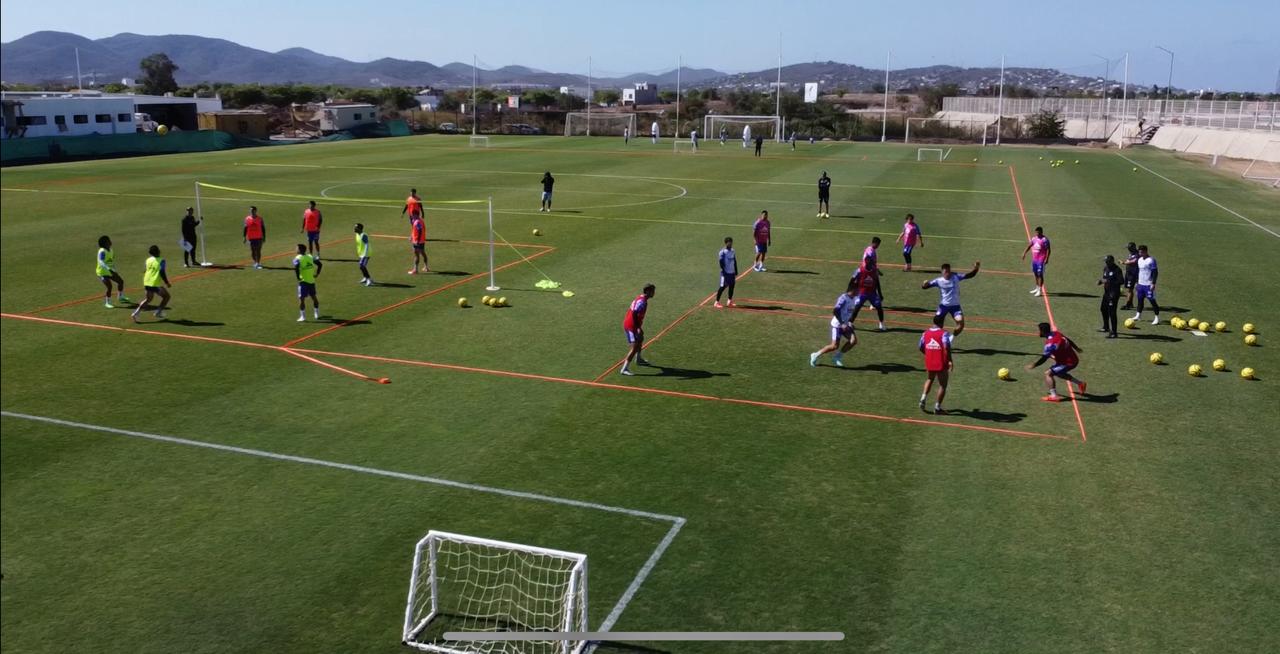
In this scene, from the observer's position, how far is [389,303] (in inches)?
982

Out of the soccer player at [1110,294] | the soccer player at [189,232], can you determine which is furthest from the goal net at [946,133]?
the soccer player at [189,232]

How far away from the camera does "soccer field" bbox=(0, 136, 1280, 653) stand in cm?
1084

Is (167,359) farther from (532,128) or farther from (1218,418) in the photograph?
(532,128)

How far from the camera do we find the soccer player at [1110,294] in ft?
71.9

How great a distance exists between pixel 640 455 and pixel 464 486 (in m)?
2.83

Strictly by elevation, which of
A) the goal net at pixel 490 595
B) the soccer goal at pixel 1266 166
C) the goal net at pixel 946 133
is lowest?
the goal net at pixel 490 595

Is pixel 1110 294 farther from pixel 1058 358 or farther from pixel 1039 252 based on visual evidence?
pixel 1058 358

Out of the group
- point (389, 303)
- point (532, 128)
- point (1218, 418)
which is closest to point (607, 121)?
point (532, 128)

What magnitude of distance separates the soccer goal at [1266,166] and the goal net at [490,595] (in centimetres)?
5978

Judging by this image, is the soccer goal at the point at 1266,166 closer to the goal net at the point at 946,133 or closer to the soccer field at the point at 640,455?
the goal net at the point at 946,133

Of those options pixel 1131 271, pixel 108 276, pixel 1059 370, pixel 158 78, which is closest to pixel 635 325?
pixel 1059 370

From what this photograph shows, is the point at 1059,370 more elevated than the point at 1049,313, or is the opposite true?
the point at 1059,370

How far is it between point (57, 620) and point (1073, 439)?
14.7 metres

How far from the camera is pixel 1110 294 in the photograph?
22219 millimetres
